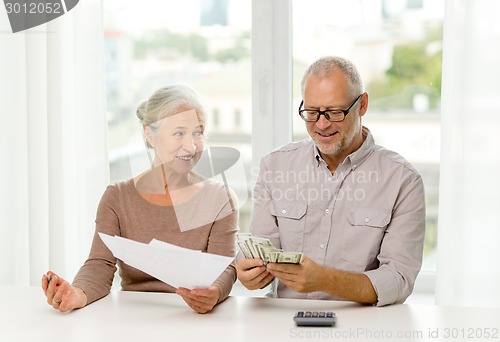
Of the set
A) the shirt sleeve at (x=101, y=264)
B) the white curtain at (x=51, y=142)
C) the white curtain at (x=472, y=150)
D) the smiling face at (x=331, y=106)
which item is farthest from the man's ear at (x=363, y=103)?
the white curtain at (x=51, y=142)

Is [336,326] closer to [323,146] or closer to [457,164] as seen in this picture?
[323,146]

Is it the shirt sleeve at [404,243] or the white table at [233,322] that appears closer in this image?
the white table at [233,322]

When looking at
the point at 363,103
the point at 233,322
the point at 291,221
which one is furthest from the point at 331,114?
the point at 233,322

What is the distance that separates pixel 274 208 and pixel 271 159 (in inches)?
6.5

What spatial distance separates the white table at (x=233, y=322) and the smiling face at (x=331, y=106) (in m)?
0.52

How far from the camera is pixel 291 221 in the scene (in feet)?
8.14

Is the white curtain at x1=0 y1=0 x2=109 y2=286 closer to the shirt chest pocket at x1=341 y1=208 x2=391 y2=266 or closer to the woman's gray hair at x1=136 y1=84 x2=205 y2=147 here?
the woman's gray hair at x1=136 y1=84 x2=205 y2=147

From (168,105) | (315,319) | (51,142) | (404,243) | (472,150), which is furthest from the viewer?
(51,142)

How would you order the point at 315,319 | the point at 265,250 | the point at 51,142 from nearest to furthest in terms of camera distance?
the point at 315,319, the point at 265,250, the point at 51,142

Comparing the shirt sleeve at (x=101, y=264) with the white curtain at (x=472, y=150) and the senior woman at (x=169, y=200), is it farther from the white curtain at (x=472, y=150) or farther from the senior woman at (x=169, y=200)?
the white curtain at (x=472, y=150)

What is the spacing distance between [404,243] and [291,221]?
379mm

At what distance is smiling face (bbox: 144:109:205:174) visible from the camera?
2512 millimetres

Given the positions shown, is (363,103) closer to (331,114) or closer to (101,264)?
(331,114)

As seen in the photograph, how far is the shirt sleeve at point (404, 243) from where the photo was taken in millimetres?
2203
